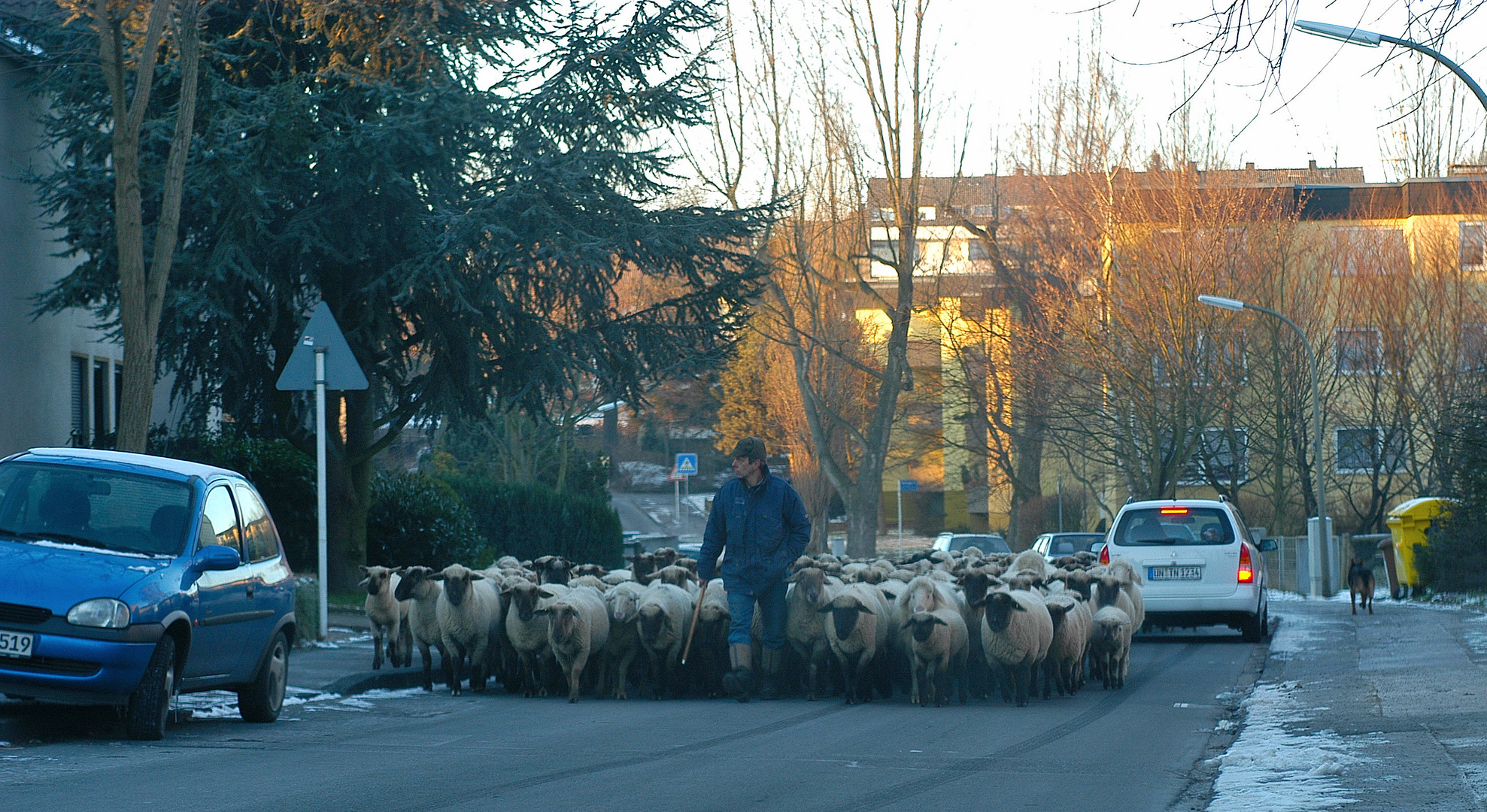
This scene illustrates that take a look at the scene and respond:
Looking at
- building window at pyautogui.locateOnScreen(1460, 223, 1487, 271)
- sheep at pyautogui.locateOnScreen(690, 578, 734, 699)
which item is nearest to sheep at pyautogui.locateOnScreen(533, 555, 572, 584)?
sheep at pyautogui.locateOnScreen(690, 578, 734, 699)

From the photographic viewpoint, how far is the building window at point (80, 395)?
23.2 m

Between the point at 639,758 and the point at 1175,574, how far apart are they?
12.0 meters

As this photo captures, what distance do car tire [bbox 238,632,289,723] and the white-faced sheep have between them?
9.22 ft

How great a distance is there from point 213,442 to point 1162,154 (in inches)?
875

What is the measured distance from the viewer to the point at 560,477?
48094mm

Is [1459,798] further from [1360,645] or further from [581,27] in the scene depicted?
[581,27]

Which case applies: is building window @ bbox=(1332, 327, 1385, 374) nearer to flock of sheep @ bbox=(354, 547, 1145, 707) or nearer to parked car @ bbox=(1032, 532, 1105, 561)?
parked car @ bbox=(1032, 532, 1105, 561)

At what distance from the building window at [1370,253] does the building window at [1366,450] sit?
4.46m

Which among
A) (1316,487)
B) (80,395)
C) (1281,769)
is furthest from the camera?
(1316,487)

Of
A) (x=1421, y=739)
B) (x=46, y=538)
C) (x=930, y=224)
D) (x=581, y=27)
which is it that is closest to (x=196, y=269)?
(x=581, y=27)

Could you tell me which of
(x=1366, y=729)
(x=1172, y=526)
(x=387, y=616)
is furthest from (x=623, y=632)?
(x=1172, y=526)

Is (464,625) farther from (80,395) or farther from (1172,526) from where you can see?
(80,395)

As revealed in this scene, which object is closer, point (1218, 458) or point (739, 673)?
point (739, 673)

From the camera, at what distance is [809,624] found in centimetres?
1299
